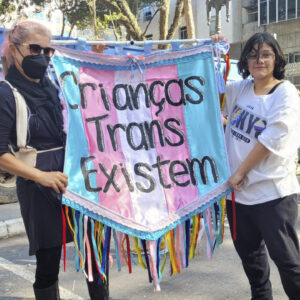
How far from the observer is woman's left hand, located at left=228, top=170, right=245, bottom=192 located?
83.0 inches

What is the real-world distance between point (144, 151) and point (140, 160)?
0.20 ft

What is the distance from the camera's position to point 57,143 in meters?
2.05

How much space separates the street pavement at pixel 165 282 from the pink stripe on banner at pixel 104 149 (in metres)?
1.11

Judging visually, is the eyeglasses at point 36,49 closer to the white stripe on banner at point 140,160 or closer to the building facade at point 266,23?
the white stripe on banner at point 140,160

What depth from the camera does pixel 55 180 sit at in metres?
1.91

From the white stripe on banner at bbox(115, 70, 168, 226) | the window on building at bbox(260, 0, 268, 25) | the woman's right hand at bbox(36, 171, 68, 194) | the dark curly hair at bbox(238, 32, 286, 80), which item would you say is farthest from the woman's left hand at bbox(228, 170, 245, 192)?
the window on building at bbox(260, 0, 268, 25)

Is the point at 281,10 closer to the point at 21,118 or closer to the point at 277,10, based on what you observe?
the point at 277,10

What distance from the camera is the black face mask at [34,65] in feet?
6.31

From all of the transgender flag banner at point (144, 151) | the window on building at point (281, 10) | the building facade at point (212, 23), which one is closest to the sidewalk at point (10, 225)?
the transgender flag banner at point (144, 151)

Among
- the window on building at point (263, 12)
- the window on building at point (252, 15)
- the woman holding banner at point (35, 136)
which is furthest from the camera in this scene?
the window on building at point (252, 15)

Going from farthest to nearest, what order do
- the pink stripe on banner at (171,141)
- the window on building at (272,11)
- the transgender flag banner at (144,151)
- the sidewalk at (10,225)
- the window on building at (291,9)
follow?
the window on building at (272,11) < the window on building at (291,9) < the sidewalk at (10,225) < the pink stripe on banner at (171,141) < the transgender flag banner at (144,151)

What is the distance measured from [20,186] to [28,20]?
878mm

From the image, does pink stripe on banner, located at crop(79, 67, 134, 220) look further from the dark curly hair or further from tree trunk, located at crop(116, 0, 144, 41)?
tree trunk, located at crop(116, 0, 144, 41)

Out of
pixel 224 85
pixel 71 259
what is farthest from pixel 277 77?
pixel 71 259
